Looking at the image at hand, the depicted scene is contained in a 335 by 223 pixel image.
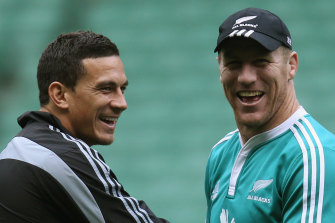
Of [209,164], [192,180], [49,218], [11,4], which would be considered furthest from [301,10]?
[49,218]

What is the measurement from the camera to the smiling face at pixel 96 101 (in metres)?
2.65

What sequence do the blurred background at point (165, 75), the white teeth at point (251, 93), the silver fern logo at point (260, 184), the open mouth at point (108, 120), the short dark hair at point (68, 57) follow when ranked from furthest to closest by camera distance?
the blurred background at point (165, 75) < the open mouth at point (108, 120) < the short dark hair at point (68, 57) < the white teeth at point (251, 93) < the silver fern logo at point (260, 184)

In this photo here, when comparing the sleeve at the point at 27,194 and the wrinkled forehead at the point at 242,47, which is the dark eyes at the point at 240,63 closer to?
the wrinkled forehead at the point at 242,47

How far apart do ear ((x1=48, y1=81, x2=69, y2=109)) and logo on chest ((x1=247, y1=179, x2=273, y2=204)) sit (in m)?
0.84

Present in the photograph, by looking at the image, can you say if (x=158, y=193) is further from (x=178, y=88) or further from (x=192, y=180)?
(x=178, y=88)

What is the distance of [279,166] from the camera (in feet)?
7.39

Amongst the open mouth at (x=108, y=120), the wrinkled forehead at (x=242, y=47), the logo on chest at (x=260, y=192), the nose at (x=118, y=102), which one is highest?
the wrinkled forehead at (x=242, y=47)

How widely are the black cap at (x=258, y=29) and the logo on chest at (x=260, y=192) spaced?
473 millimetres

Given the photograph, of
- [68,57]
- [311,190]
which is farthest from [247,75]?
[68,57]

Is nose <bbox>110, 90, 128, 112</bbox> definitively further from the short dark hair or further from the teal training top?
the teal training top

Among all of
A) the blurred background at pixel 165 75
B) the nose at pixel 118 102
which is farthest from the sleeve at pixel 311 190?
the blurred background at pixel 165 75

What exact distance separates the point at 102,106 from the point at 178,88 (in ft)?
14.5

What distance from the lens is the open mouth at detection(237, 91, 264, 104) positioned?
93.8 inches

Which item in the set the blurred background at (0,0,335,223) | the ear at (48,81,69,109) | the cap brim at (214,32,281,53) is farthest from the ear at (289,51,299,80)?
the blurred background at (0,0,335,223)
